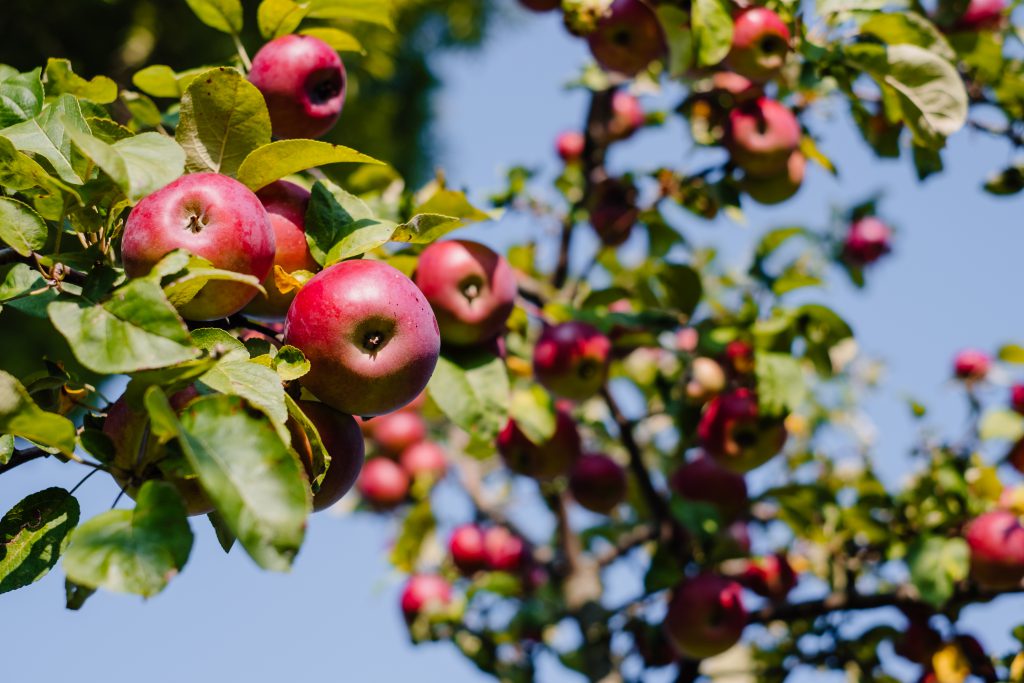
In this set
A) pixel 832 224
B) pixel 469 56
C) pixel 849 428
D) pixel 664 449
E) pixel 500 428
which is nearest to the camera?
pixel 500 428

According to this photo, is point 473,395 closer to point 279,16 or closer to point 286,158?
point 286,158

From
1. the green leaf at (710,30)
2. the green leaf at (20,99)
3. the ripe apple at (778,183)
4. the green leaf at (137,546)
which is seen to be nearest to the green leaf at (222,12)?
the green leaf at (20,99)

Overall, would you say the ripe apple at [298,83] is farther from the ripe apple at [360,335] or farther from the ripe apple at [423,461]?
the ripe apple at [423,461]

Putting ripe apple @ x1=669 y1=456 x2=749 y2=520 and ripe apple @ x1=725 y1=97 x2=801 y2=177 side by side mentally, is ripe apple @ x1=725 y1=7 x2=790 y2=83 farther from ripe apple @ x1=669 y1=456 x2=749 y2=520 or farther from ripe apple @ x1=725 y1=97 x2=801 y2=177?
ripe apple @ x1=669 y1=456 x2=749 y2=520

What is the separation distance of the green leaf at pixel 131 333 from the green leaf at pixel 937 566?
991 millimetres

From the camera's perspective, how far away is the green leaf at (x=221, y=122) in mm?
647

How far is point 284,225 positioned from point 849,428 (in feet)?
6.36

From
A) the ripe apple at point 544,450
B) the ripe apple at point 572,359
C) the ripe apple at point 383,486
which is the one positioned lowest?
the ripe apple at point 383,486

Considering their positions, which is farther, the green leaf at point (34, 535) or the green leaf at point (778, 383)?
the green leaf at point (778, 383)

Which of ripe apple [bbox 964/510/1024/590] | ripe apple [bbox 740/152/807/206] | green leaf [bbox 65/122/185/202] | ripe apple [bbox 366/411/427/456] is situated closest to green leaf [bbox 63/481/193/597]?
green leaf [bbox 65/122/185/202]

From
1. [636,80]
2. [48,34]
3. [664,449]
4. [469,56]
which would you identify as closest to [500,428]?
[636,80]

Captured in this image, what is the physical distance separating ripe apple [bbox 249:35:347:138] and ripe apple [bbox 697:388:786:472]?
0.63 meters

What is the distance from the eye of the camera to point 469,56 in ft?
16.4

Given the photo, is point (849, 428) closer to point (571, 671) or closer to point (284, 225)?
point (571, 671)
